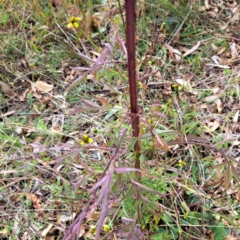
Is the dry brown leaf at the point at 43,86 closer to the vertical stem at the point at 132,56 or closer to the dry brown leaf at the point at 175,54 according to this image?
the dry brown leaf at the point at 175,54

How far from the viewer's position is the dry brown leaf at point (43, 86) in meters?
2.19

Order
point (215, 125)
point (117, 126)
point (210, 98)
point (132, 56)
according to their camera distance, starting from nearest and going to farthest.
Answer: point (132, 56) → point (117, 126) → point (215, 125) → point (210, 98)

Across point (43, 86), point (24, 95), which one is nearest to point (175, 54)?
Result: point (43, 86)

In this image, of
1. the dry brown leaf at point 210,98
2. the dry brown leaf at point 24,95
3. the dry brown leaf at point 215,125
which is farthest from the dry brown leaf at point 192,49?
the dry brown leaf at point 24,95

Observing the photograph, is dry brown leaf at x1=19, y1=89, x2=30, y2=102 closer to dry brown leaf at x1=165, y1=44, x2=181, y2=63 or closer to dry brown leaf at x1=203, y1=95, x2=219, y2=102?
dry brown leaf at x1=165, y1=44, x2=181, y2=63

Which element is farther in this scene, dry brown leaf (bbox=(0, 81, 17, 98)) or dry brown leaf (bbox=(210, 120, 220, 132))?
dry brown leaf (bbox=(0, 81, 17, 98))

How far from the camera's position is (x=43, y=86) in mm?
2205

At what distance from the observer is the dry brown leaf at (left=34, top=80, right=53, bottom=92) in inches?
86.1

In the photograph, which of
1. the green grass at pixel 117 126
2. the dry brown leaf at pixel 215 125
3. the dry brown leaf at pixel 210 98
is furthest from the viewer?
the dry brown leaf at pixel 210 98

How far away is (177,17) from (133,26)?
162cm

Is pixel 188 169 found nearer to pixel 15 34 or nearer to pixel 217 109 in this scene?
pixel 217 109

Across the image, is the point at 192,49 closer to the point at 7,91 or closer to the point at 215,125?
the point at 215,125

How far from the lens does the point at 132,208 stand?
1344 millimetres

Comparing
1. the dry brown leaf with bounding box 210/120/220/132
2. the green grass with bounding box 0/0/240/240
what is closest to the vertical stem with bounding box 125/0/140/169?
the green grass with bounding box 0/0/240/240
